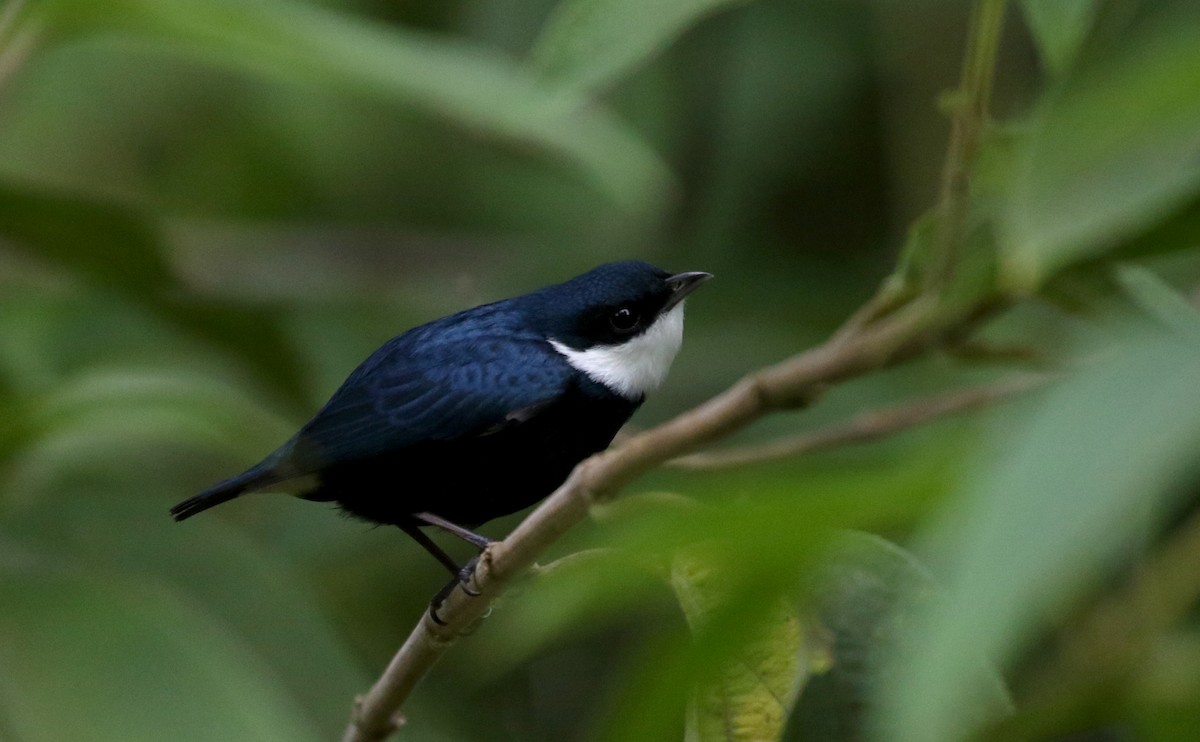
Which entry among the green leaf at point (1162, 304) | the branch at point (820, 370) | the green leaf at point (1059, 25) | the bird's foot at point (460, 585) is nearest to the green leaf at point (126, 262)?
the bird's foot at point (460, 585)

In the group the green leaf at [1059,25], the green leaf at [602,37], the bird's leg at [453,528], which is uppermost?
the green leaf at [602,37]

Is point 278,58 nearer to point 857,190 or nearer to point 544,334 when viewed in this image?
point 544,334

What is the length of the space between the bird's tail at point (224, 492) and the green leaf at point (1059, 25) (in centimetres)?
111

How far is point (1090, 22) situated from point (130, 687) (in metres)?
1.17

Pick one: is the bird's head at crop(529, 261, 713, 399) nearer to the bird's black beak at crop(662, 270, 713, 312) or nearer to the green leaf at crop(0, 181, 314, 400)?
the bird's black beak at crop(662, 270, 713, 312)

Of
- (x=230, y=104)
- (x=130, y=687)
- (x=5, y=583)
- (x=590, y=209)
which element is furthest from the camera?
(x=230, y=104)

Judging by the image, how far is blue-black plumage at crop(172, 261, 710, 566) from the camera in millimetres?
1909

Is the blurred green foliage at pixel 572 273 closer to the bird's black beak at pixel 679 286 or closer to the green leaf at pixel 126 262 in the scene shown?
the green leaf at pixel 126 262

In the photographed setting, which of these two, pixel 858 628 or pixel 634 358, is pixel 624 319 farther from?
pixel 858 628

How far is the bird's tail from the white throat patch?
1.55 feet

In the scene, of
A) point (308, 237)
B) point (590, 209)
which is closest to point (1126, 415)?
point (590, 209)

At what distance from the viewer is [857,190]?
11.5 ft

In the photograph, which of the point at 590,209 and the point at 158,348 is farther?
the point at 590,209

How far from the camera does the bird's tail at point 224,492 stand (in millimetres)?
1826
